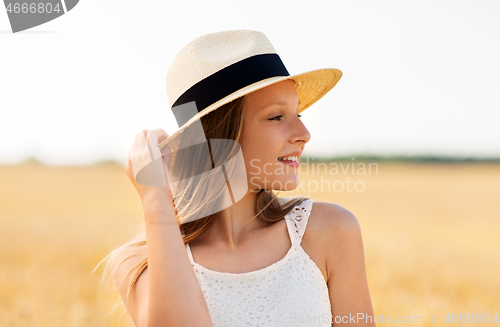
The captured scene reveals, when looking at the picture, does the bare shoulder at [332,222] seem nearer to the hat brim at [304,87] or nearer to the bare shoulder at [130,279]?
the hat brim at [304,87]

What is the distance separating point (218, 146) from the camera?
226 cm

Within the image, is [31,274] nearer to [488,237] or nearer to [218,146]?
[218,146]

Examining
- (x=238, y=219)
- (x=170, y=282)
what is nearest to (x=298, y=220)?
(x=238, y=219)

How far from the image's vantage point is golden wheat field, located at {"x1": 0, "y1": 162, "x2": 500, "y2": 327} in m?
5.46

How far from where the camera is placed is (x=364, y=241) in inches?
378

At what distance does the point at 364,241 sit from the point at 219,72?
826 cm

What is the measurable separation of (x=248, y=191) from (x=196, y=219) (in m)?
0.35

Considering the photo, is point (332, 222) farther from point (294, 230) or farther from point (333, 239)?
point (294, 230)

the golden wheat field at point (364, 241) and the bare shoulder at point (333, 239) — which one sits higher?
the bare shoulder at point (333, 239)

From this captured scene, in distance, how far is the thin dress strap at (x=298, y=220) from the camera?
224 centimetres

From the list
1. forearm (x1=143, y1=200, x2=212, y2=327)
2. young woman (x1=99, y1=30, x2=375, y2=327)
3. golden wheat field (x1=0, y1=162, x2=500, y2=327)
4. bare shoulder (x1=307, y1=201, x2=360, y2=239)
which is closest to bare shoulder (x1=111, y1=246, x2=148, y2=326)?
young woman (x1=99, y1=30, x2=375, y2=327)

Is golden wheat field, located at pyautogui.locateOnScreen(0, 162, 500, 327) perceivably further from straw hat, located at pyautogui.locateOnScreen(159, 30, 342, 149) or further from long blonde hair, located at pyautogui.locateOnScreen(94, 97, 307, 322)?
straw hat, located at pyautogui.locateOnScreen(159, 30, 342, 149)

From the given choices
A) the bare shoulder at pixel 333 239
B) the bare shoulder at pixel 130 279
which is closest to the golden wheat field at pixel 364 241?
the bare shoulder at pixel 130 279

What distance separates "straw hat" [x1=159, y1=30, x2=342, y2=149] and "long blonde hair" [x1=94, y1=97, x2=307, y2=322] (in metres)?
0.08
